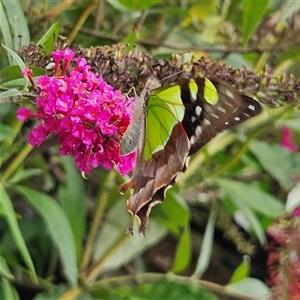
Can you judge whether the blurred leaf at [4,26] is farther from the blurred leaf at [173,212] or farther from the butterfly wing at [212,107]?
the blurred leaf at [173,212]

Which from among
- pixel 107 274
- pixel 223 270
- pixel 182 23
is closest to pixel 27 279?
pixel 107 274

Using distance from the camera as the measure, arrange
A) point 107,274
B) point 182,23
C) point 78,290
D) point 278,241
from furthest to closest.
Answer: point 107,274, point 182,23, point 78,290, point 278,241

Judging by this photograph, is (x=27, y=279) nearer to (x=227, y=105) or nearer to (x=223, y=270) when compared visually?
(x=223, y=270)

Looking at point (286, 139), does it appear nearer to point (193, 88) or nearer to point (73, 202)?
point (73, 202)

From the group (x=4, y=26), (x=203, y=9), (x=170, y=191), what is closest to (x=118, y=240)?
(x=170, y=191)

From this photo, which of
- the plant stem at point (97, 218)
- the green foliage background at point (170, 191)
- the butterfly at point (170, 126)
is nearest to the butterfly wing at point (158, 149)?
the butterfly at point (170, 126)

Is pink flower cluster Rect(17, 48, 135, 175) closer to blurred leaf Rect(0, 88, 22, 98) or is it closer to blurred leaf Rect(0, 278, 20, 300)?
blurred leaf Rect(0, 88, 22, 98)
